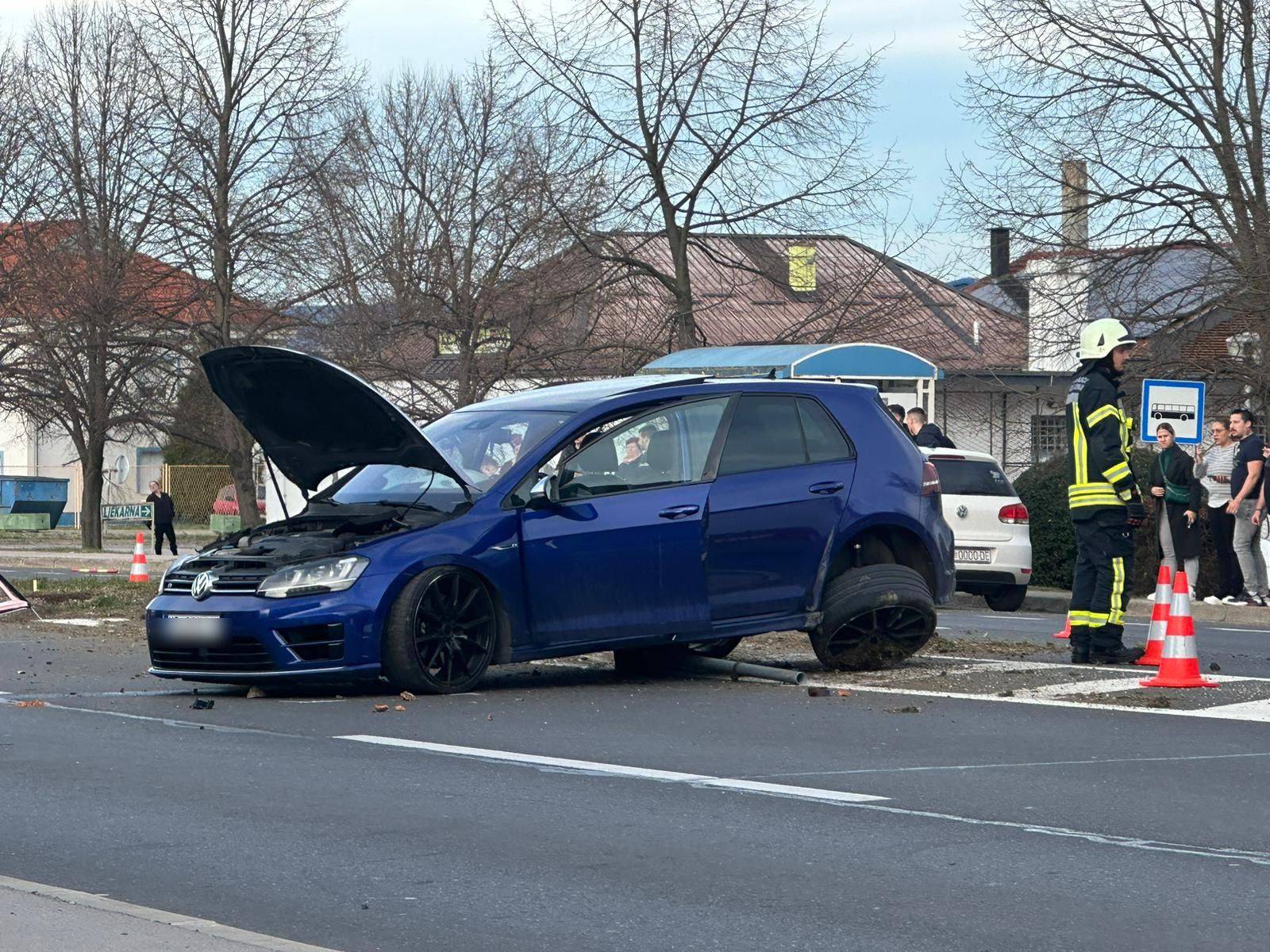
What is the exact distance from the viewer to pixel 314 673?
9930 millimetres

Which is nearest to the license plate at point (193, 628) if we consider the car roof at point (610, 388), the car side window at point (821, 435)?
the car roof at point (610, 388)

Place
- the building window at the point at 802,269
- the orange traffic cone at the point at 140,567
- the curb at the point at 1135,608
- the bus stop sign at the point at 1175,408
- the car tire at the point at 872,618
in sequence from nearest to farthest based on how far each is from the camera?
the car tire at the point at 872,618 → the curb at the point at 1135,608 → the bus stop sign at the point at 1175,408 → the orange traffic cone at the point at 140,567 → the building window at the point at 802,269

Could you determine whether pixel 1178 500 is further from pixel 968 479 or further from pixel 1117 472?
pixel 1117 472

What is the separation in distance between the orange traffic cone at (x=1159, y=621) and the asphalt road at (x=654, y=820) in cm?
193

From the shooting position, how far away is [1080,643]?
11.8 meters

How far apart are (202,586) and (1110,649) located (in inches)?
214

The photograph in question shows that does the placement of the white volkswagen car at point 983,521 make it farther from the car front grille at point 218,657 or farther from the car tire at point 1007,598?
the car front grille at point 218,657

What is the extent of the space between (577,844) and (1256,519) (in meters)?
14.1

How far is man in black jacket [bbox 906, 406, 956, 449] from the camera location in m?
19.6

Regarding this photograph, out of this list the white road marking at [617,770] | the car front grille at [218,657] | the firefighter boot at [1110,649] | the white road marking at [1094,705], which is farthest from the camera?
the firefighter boot at [1110,649]

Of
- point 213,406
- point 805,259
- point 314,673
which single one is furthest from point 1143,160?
point 314,673

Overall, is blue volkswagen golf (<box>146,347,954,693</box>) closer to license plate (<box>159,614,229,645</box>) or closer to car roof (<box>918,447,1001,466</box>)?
license plate (<box>159,614,229,645</box>)

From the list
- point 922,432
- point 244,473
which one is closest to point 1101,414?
point 922,432

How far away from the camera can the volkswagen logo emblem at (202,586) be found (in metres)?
10.2
